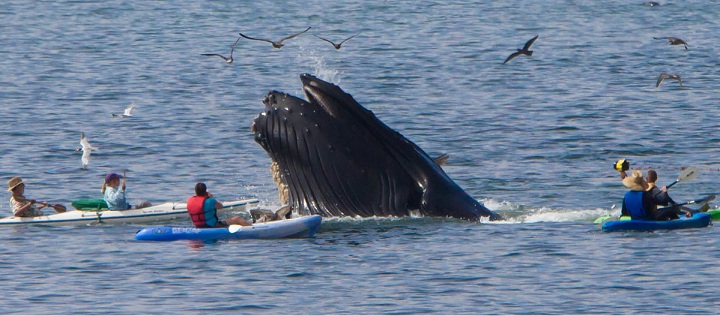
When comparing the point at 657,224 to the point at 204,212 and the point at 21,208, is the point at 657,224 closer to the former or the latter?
the point at 204,212

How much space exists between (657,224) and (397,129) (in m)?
14.7

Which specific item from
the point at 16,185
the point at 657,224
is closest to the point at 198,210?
the point at 16,185

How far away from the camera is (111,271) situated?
2092 cm

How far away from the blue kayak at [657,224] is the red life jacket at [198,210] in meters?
5.90

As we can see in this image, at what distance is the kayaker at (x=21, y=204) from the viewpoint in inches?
990

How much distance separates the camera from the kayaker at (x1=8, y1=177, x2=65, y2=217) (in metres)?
25.1

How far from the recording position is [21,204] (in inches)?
995

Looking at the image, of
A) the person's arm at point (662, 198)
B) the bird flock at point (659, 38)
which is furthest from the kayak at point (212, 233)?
the bird flock at point (659, 38)

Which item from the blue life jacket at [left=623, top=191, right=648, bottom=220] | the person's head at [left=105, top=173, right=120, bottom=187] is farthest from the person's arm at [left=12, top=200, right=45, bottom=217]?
the blue life jacket at [left=623, top=191, right=648, bottom=220]

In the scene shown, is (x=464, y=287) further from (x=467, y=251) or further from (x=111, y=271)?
(x=111, y=271)

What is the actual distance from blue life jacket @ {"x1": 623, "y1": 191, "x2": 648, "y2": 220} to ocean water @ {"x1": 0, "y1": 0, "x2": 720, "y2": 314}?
408mm

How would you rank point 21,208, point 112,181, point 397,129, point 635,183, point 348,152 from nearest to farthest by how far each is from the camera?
point 348,152, point 635,183, point 21,208, point 112,181, point 397,129

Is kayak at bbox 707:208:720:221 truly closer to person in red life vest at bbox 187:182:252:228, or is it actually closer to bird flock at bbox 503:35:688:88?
person in red life vest at bbox 187:182:252:228

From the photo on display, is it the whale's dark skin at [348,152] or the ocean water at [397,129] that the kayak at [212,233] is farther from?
the whale's dark skin at [348,152]
